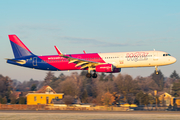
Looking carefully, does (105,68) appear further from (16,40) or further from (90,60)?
(16,40)

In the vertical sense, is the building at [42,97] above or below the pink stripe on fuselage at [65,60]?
below

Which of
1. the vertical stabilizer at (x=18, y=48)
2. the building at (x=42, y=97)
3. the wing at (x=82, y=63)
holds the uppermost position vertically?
the vertical stabilizer at (x=18, y=48)

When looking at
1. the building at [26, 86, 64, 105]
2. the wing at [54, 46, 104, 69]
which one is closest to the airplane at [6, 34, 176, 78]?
the wing at [54, 46, 104, 69]

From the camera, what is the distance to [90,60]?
61.5m

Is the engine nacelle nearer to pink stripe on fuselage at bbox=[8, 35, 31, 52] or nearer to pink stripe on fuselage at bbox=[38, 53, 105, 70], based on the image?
pink stripe on fuselage at bbox=[38, 53, 105, 70]

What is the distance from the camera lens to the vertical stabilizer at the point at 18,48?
225ft

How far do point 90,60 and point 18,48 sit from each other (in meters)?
20.6

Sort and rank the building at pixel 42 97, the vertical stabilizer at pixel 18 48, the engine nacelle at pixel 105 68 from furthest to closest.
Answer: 1. the building at pixel 42 97
2. the vertical stabilizer at pixel 18 48
3. the engine nacelle at pixel 105 68

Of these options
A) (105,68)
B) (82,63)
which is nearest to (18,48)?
(82,63)

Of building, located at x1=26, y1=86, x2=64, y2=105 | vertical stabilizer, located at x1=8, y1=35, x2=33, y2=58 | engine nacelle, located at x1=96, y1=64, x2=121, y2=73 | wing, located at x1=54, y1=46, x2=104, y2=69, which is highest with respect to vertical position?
vertical stabilizer, located at x1=8, y1=35, x2=33, y2=58

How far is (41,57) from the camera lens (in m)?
65.6

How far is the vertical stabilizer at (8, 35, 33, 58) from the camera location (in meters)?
68.6

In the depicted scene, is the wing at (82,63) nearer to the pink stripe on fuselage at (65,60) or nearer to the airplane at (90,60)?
the airplane at (90,60)

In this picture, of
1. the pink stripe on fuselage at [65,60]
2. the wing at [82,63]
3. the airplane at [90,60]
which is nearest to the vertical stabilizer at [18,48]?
the airplane at [90,60]
